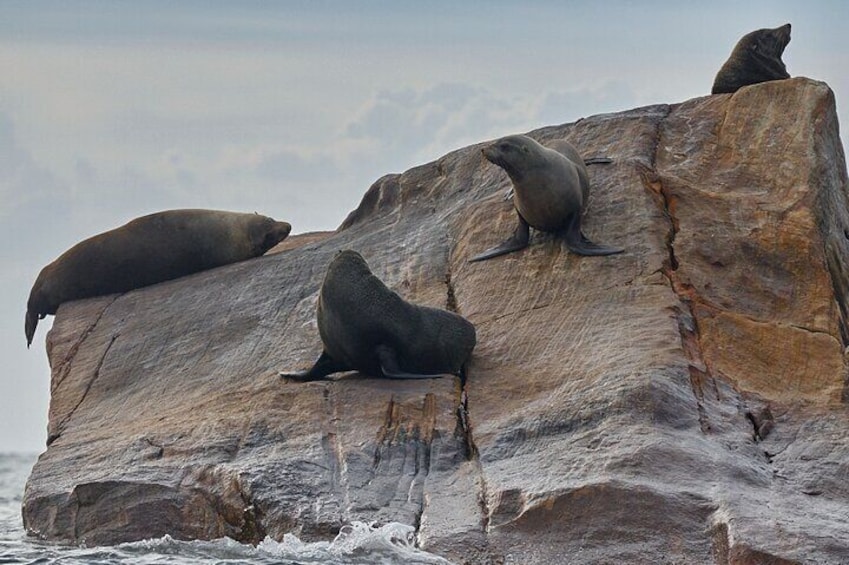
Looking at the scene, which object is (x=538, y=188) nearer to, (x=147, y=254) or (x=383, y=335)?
(x=383, y=335)

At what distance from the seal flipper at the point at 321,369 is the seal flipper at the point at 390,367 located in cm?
29

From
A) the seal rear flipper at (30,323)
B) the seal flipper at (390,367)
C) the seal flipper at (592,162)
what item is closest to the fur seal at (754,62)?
the seal flipper at (592,162)

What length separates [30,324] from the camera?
51.0 ft

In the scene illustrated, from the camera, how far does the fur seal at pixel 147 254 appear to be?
15172 mm

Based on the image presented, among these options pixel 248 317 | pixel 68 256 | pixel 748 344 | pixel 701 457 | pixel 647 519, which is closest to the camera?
pixel 647 519

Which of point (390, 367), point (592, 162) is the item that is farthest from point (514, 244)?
point (390, 367)

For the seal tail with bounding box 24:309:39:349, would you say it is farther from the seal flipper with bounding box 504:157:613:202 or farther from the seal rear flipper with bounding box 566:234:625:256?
the seal rear flipper with bounding box 566:234:625:256

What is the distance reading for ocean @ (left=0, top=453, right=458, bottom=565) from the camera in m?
8.89

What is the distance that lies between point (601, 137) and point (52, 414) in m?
5.39

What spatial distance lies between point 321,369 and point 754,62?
6.30 metres

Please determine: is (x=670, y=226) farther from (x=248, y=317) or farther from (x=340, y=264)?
(x=248, y=317)

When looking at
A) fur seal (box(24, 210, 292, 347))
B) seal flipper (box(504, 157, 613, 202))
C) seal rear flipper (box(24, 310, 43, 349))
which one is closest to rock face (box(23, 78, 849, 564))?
seal flipper (box(504, 157, 613, 202))

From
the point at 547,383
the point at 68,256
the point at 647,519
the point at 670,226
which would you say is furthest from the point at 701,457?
the point at 68,256

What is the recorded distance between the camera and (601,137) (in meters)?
14.4
